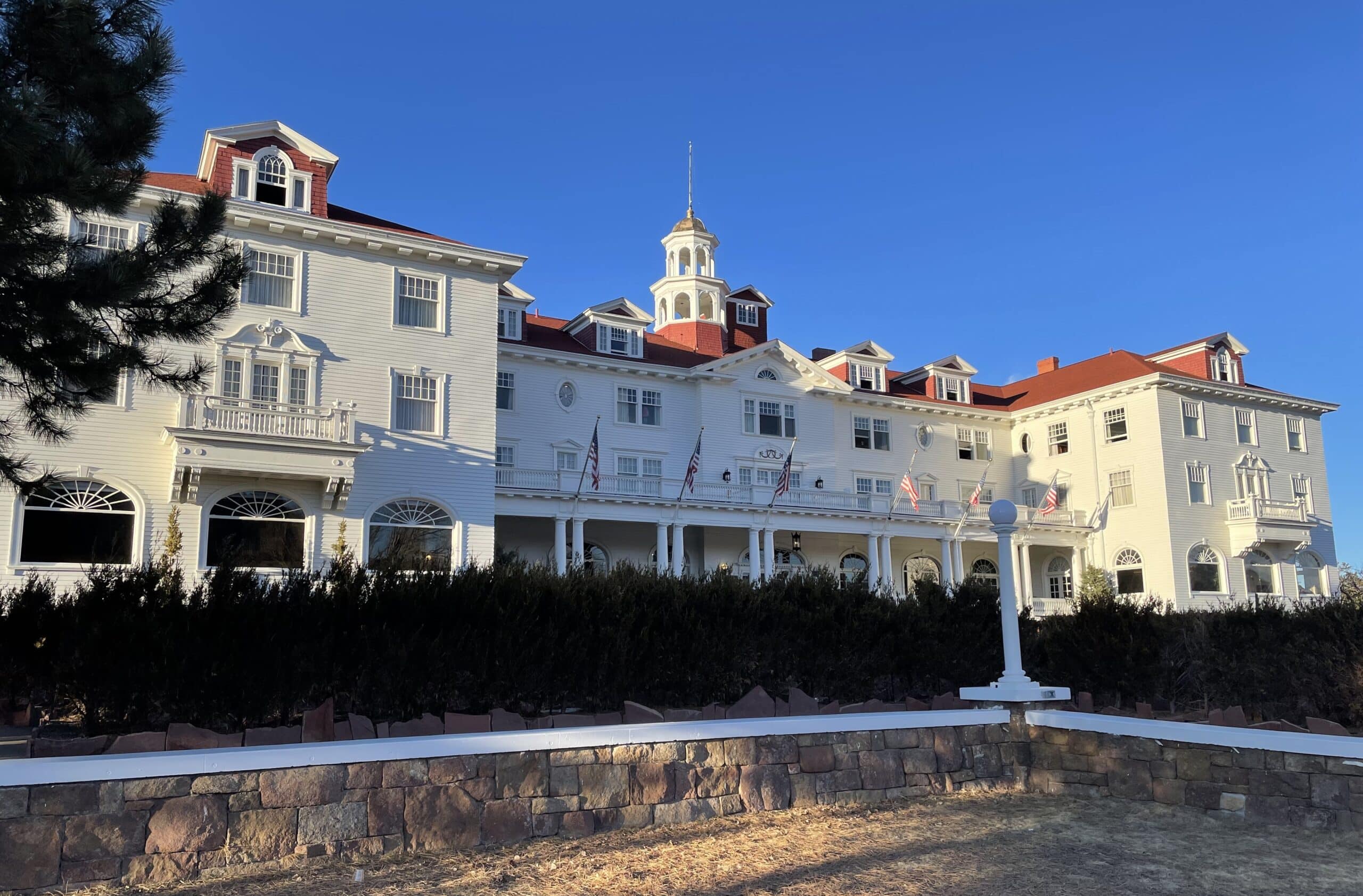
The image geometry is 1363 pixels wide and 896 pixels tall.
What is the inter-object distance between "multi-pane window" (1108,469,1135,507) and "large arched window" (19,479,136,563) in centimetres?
3173

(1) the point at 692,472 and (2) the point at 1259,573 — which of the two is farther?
(2) the point at 1259,573

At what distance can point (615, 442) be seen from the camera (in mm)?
32969

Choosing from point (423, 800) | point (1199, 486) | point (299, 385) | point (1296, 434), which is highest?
point (1296, 434)

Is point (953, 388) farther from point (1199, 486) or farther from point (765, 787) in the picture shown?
point (765, 787)

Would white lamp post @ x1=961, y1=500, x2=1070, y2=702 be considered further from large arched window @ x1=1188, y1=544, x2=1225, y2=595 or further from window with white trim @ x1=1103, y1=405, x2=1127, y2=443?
window with white trim @ x1=1103, y1=405, x2=1127, y2=443

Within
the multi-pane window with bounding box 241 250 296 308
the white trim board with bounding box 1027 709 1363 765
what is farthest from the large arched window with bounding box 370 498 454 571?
the white trim board with bounding box 1027 709 1363 765

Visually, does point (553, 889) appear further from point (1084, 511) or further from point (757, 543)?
point (1084, 511)

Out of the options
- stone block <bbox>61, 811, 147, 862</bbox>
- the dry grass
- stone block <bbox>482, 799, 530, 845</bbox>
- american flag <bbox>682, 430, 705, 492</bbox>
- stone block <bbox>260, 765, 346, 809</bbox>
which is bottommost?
the dry grass

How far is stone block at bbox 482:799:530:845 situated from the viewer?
24.2 feet

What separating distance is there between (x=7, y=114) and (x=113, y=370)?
8.24 ft

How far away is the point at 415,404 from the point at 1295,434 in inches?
1360

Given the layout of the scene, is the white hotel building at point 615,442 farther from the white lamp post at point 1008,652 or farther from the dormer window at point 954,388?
the white lamp post at point 1008,652

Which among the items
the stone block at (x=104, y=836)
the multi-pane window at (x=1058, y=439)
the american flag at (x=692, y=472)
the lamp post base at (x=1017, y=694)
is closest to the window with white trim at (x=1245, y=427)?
the multi-pane window at (x=1058, y=439)

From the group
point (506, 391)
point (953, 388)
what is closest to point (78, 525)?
point (506, 391)
